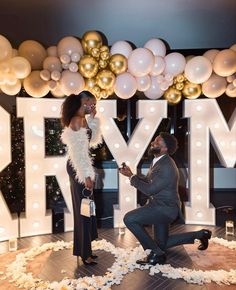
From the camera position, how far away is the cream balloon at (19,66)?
3.67 m

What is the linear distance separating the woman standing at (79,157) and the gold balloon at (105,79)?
2.35 ft

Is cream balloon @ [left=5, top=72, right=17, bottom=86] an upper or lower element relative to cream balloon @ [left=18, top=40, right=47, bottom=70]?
lower

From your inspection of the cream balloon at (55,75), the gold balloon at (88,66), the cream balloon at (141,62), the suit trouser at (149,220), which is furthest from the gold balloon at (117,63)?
the suit trouser at (149,220)

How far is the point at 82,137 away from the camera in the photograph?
3.00m

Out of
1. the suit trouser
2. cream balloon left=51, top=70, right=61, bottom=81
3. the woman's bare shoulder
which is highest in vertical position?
cream balloon left=51, top=70, right=61, bottom=81

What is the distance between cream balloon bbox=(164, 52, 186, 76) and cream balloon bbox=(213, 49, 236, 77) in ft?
1.46

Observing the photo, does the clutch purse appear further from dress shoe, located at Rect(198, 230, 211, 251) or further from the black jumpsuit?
dress shoe, located at Rect(198, 230, 211, 251)

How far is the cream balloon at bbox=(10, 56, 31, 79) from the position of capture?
367cm

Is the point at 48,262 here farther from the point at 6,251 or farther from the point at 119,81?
the point at 119,81

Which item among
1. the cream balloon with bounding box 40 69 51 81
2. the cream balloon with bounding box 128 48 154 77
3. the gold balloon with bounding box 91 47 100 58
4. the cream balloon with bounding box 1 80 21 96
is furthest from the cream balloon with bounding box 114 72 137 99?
the cream balloon with bounding box 1 80 21 96

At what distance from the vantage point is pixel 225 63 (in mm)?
3939

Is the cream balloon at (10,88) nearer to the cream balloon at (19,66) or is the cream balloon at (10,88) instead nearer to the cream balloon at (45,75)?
the cream balloon at (19,66)

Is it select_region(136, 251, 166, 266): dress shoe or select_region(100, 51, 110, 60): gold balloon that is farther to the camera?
select_region(100, 51, 110, 60): gold balloon

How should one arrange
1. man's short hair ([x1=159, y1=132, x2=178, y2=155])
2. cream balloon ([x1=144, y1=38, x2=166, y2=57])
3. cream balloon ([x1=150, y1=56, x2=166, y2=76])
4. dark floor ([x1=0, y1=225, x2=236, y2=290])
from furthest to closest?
cream balloon ([x1=144, y1=38, x2=166, y2=57]), cream balloon ([x1=150, y1=56, x2=166, y2=76]), man's short hair ([x1=159, y1=132, x2=178, y2=155]), dark floor ([x1=0, y1=225, x2=236, y2=290])
